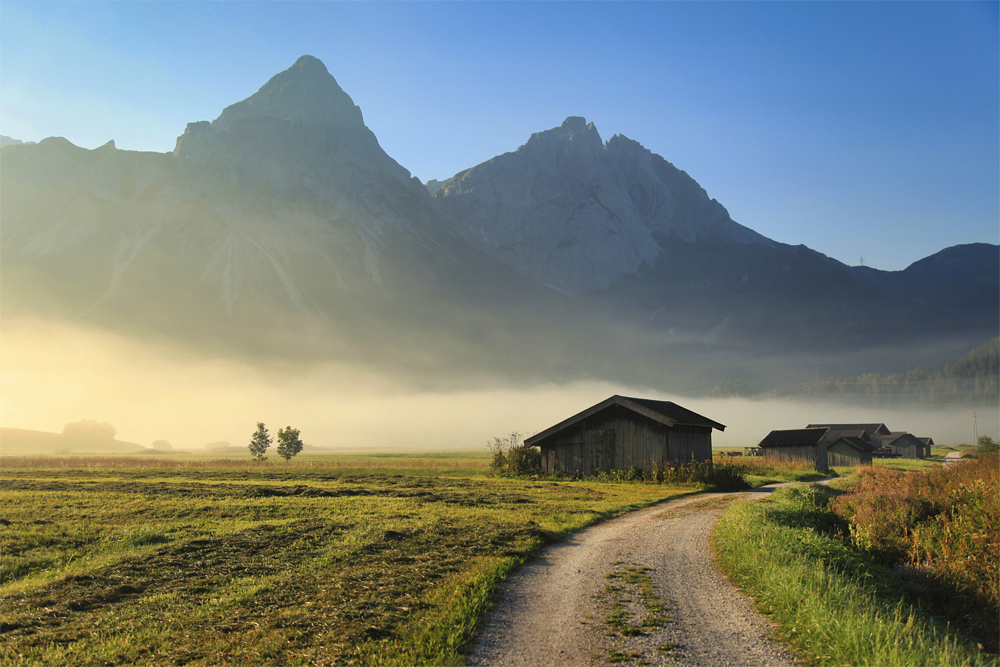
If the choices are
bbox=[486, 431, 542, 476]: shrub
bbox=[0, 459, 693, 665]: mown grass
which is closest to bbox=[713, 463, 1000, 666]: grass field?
bbox=[0, 459, 693, 665]: mown grass

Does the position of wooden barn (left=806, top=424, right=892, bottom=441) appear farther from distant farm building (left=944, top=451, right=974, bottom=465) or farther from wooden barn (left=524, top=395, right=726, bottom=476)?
wooden barn (left=524, top=395, right=726, bottom=476)

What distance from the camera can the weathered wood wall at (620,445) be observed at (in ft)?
117

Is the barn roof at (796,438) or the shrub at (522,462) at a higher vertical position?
the barn roof at (796,438)

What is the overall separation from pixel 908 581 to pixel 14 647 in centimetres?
1993

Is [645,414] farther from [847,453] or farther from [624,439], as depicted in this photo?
[847,453]

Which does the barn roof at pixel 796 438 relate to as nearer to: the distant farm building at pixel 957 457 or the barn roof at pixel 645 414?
the distant farm building at pixel 957 457

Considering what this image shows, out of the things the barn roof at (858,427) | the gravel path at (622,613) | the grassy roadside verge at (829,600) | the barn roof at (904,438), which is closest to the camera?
the grassy roadside verge at (829,600)

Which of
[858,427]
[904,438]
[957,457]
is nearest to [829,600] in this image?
[957,457]

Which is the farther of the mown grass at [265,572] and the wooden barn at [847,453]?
the wooden barn at [847,453]

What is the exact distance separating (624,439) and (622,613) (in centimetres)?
2867

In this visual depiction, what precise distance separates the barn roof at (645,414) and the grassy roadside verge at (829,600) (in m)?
18.7

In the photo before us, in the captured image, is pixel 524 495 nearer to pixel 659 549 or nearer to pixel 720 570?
pixel 659 549

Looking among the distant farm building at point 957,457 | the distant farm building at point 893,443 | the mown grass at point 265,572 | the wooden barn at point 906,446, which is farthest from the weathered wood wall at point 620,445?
the wooden barn at point 906,446

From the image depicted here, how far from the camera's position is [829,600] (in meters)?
8.70
